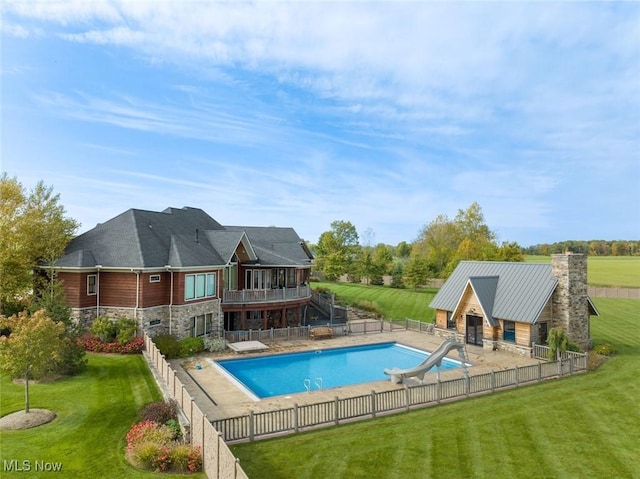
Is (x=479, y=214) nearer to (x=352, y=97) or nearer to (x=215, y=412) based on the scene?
(x=352, y=97)

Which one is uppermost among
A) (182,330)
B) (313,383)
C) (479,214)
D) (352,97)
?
(352,97)

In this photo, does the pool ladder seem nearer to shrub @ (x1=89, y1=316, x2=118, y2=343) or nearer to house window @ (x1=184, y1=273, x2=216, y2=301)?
house window @ (x1=184, y1=273, x2=216, y2=301)

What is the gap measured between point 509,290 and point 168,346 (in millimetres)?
20692

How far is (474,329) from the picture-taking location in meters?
26.3

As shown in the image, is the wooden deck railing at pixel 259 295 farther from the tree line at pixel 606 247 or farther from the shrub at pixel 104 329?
the tree line at pixel 606 247

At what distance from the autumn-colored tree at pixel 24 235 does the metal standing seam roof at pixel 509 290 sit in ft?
82.8

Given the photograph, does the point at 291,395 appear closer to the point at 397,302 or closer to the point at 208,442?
the point at 208,442

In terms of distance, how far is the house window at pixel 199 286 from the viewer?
24953mm

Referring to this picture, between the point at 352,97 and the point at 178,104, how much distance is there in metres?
13.3

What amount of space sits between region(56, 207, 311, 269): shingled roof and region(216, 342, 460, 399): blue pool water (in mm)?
7649

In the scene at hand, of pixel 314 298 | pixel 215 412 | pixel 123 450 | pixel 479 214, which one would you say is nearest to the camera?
pixel 123 450

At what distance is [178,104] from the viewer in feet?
89.1

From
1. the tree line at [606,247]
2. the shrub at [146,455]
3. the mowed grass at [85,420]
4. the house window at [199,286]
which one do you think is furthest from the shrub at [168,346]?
the tree line at [606,247]

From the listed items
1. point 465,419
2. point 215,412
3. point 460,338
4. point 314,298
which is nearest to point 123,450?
point 215,412
